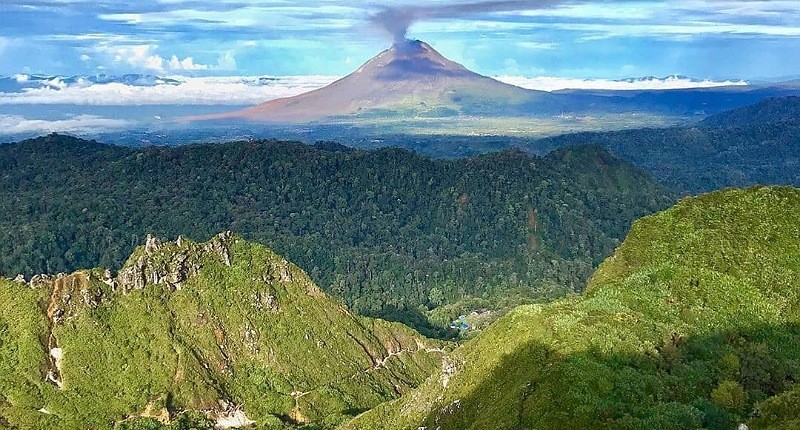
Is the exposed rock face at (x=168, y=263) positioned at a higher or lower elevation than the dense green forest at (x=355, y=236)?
higher

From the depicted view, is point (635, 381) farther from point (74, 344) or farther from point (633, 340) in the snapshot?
point (74, 344)

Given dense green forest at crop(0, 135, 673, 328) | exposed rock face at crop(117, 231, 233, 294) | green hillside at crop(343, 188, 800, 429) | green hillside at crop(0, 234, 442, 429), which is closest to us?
green hillside at crop(343, 188, 800, 429)

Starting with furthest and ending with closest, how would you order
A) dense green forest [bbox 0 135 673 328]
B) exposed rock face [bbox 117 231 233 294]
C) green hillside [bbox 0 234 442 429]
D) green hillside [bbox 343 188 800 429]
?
1. dense green forest [bbox 0 135 673 328]
2. exposed rock face [bbox 117 231 233 294]
3. green hillside [bbox 0 234 442 429]
4. green hillside [bbox 343 188 800 429]

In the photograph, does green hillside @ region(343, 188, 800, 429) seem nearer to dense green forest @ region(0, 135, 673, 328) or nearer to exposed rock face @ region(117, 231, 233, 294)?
exposed rock face @ region(117, 231, 233, 294)

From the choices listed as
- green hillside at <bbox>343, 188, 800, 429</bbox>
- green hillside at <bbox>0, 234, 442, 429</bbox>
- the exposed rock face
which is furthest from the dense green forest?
green hillside at <bbox>343, 188, 800, 429</bbox>

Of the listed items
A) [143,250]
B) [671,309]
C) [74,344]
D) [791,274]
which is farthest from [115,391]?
[791,274]

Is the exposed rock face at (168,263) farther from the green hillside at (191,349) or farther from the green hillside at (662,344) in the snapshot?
the green hillside at (662,344)

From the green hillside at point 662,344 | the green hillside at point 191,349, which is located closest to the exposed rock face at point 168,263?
the green hillside at point 191,349

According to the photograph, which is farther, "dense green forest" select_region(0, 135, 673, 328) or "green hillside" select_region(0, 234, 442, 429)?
"dense green forest" select_region(0, 135, 673, 328)
